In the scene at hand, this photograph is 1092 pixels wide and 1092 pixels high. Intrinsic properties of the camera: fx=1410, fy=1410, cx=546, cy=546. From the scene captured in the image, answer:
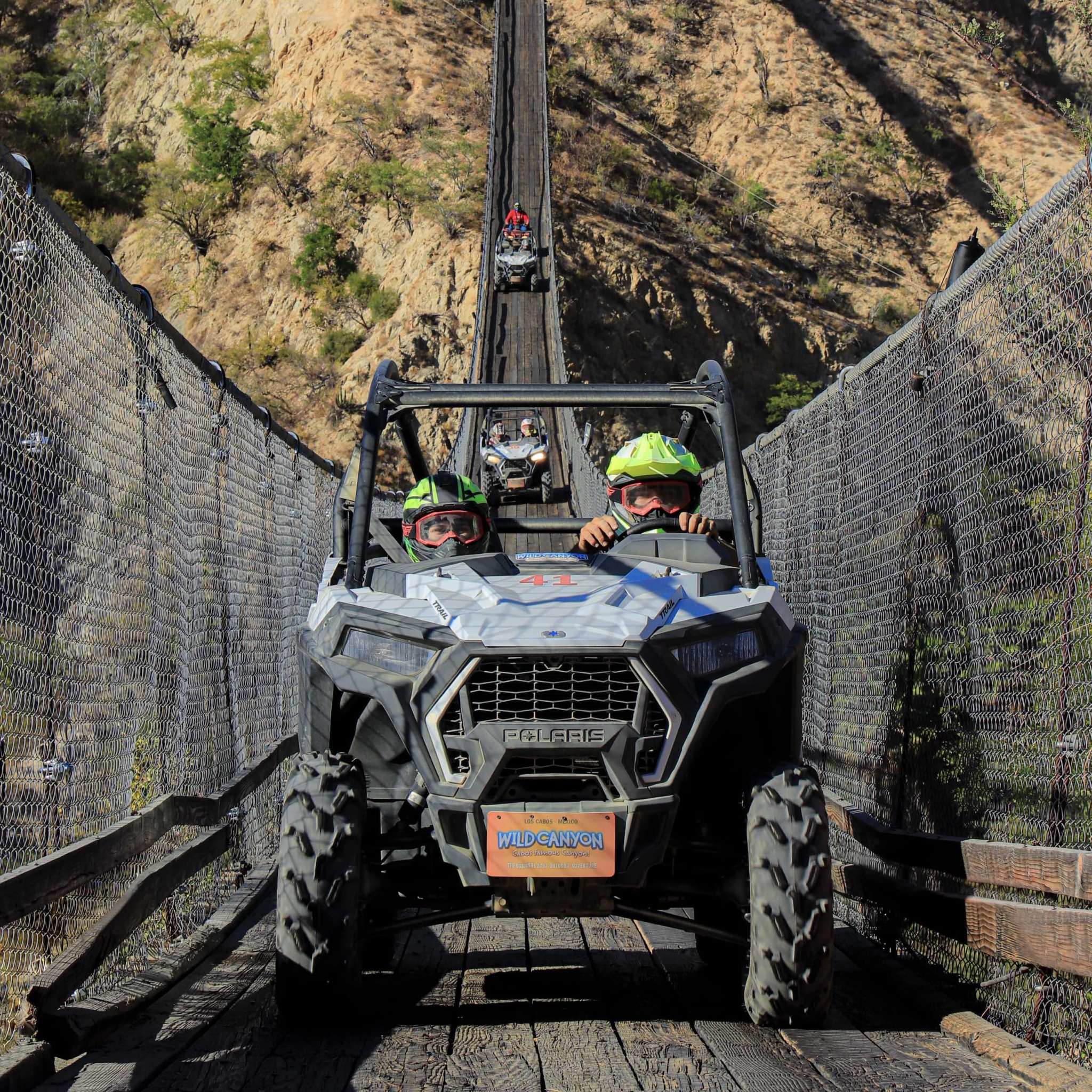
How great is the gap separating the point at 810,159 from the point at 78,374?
67751mm

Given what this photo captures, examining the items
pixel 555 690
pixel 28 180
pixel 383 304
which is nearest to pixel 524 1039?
pixel 555 690

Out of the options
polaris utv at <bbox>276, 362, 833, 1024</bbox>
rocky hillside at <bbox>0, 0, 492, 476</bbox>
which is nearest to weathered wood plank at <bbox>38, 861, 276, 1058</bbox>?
polaris utv at <bbox>276, 362, 833, 1024</bbox>

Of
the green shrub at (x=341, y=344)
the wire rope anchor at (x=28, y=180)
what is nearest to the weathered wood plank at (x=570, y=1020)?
the wire rope anchor at (x=28, y=180)

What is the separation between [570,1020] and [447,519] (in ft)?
7.30

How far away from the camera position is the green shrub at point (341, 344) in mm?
51375

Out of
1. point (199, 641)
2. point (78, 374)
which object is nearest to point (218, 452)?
point (199, 641)

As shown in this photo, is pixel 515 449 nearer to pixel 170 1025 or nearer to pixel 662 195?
pixel 170 1025

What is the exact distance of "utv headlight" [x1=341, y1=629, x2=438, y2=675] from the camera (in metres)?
4.68

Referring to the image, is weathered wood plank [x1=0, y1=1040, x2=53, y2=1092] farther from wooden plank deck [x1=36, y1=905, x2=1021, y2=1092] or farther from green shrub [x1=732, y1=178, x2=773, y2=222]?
green shrub [x1=732, y1=178, x2=773, y2=222]

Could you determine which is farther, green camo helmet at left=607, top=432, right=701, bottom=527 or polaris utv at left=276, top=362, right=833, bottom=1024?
green camo helmet at left=607, top=432, right=701, bottom=527

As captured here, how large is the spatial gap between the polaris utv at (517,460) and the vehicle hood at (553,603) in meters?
20.9

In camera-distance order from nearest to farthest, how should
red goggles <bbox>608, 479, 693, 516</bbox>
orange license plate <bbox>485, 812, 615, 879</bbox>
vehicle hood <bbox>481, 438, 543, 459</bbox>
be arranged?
1. orange license plate <bbox>485, 812, 615, 879</bbox>
2. red goggles <bbox>608, 479, 693, 516</bbox>
3. vehicle hood <bbox>481, 438, 543, 459</bbox>

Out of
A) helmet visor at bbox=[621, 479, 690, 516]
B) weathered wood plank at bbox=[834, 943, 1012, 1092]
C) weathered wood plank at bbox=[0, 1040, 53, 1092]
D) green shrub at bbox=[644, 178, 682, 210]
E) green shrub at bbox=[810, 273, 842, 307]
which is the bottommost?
weathered wood plank at bbox=[834, 943, 1012, 1092]

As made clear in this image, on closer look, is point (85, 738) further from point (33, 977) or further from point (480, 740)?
point (480, 740)
